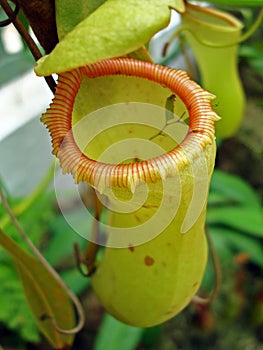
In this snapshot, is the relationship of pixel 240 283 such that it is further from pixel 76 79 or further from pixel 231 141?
pixel 76 79

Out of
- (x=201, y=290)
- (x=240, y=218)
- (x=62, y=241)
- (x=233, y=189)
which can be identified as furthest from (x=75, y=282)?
(x=233, y=189)

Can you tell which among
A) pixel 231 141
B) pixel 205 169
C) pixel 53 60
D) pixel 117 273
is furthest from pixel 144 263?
pixel 231 141

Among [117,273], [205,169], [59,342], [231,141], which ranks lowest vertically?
[231,141]

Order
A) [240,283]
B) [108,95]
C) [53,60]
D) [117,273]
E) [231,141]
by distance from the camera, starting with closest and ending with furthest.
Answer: [53,60] → [108,95] → [117,273] → [240,283] → [231,141]

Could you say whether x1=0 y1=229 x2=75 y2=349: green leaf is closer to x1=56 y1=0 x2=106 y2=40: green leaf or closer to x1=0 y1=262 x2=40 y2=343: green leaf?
x1=56 y1=0 x2=106 y2=40: green leaf

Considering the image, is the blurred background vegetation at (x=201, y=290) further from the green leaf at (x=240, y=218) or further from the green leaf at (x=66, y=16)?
the green leaf at (x=66, y=16)

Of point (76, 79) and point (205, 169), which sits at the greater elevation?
point (76, 79)

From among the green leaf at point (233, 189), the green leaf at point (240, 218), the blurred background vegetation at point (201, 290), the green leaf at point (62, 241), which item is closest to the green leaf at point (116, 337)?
the blurred background vegetation at point (201, 290)

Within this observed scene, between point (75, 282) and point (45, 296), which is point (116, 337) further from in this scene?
point (45, 296)
